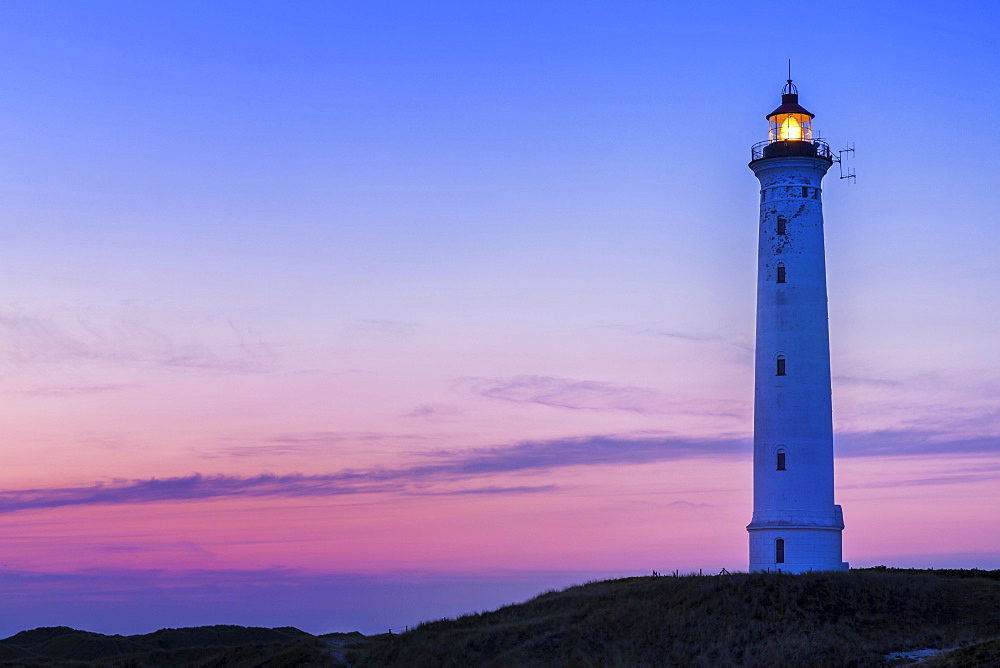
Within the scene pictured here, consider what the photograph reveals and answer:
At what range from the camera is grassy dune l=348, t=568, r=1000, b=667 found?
3180 cm

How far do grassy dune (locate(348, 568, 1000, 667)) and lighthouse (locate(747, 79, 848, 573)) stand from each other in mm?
3458

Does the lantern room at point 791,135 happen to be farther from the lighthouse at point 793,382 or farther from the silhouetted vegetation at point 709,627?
the silhouetted vegetation at point 709,627

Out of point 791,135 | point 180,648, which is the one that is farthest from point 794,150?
point 180,648

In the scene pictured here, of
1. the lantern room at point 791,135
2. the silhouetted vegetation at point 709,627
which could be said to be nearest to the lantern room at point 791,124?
the lantern room at point 791,135

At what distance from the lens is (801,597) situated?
118 feet

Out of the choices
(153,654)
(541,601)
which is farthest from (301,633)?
(541,601)

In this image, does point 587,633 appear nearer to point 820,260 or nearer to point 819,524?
point 819,524

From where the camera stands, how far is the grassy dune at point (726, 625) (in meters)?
31.8

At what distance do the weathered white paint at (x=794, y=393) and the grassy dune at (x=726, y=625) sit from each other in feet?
11.3

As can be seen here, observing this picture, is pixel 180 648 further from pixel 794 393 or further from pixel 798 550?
pixel 794 393

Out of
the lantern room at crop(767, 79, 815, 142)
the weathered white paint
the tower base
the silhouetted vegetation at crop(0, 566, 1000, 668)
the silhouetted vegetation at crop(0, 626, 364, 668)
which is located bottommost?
the silhouetted vegetation at crop(0, 626, 364, 668)

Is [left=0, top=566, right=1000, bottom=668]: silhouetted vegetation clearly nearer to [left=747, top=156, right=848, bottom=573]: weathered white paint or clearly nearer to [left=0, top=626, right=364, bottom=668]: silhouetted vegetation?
Answer: [left=0, top=626, right=364, bottom=668]: silhouetted vegetation

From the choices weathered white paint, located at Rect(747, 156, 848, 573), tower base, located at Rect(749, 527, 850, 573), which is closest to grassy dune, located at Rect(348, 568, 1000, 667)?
tower base, located at Rect(749, 527, 850, 573)

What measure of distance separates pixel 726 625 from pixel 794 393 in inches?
474
